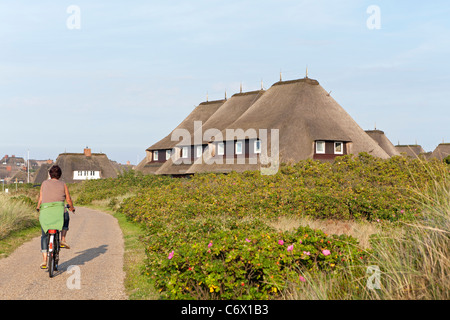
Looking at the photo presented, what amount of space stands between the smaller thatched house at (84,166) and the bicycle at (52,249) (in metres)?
70.3

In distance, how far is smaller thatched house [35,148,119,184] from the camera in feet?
258

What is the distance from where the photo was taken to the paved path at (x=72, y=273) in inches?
303

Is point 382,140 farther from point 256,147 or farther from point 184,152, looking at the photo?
point 256,147

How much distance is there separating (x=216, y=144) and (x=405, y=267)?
38.4 meters

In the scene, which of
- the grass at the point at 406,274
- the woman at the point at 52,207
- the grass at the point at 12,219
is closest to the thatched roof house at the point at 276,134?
the grass at the point at 12,219

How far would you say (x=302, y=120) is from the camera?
137 feet

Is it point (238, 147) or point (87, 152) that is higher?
point (87, 152)

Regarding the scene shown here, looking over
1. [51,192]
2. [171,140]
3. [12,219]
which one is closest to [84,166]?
[171,140]

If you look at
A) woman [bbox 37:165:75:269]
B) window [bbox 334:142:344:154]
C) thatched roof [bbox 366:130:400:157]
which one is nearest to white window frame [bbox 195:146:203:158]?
window [bbox 334:142:344:154]

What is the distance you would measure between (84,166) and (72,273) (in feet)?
244

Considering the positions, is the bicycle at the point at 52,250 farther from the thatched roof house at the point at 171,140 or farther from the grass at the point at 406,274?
the thatched roof house at the point at 171,140
